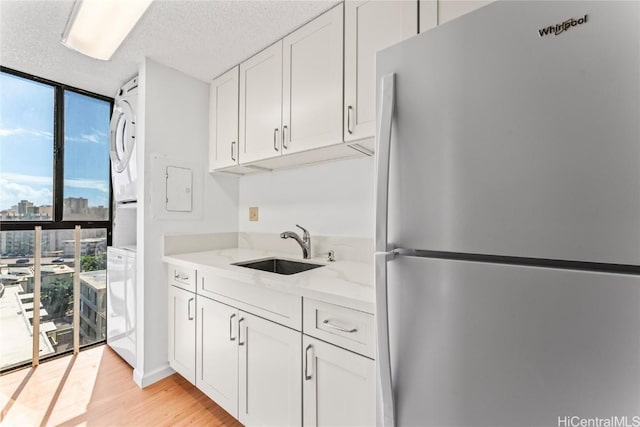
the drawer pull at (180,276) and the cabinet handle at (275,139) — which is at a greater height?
the cabinet handle at (275,139)

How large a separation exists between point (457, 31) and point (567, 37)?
0.23 metres

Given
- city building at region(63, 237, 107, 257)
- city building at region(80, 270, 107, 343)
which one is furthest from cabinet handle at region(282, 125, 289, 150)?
A: city building at region(80, 270, 107, 343)

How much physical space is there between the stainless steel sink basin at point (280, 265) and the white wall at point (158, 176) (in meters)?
0.66

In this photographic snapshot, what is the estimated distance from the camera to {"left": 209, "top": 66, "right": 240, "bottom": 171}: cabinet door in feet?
6.55

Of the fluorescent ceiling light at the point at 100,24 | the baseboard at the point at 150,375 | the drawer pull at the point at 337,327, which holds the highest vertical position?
the fluorescent ceiling light at the point at 100,24

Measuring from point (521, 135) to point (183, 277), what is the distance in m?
1.92

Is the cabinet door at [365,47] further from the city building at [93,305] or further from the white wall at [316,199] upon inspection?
the city building at [93,305]

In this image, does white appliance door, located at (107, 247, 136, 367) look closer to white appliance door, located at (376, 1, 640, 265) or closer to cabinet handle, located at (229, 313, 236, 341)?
cabinet handle, located at (229, 313, 236, 341)

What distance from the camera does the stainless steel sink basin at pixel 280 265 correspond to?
1.79m

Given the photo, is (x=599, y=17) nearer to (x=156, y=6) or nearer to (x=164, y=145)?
(x=156, y=6)

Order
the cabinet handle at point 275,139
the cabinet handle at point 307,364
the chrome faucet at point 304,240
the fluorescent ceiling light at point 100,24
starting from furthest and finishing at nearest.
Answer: the chrome faucet at point 304,240, the cabinet handle at point 275,139, the fluorescent ceiling light at point 100,24, the cabinet handle at point 307,364

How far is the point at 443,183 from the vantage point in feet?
2.40

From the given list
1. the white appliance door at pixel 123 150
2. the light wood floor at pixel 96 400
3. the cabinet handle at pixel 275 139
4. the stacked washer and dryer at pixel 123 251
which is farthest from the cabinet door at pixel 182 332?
the cabinet handle at pixel 275 139

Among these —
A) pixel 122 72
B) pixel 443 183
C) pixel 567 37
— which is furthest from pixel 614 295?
pixel 122 72
